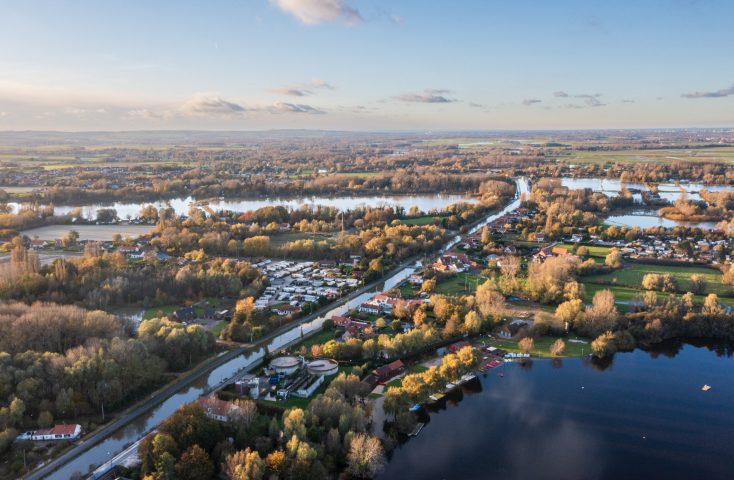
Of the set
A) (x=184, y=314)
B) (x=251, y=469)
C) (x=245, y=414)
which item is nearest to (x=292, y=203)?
(x=184, y=314)

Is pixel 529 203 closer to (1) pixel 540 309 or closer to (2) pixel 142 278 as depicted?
(1) pixel 540 309

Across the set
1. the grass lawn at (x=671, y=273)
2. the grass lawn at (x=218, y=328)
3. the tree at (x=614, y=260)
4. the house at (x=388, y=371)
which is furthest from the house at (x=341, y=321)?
the tree at (x=614, y=260)

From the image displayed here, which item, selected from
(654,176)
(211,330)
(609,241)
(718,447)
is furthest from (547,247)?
(654,176)

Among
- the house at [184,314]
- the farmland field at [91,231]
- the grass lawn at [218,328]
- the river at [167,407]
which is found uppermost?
the farmland field at [91,231]

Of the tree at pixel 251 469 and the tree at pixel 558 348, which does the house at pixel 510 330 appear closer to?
the tree at pixel 558 348

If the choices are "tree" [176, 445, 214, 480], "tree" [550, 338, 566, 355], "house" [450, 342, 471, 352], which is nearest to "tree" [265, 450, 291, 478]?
"tree" [176, 445, 214, 480]

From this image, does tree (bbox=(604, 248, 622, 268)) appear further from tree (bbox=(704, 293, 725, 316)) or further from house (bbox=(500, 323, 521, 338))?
house (bbox=(500, 323, 521, 338))

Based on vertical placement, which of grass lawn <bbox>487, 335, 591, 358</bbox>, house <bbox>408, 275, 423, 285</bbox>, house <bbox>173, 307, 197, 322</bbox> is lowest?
grass lawn <bbox>487, 335, 591, 358</bbox>
